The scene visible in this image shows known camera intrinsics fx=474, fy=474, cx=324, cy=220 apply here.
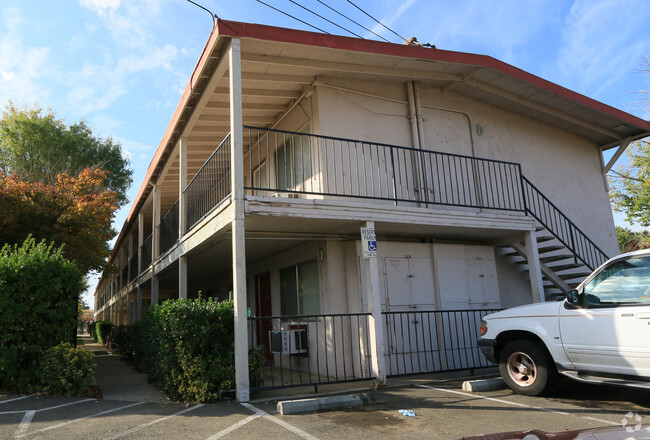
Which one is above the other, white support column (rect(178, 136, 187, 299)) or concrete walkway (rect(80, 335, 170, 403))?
white support column (rect(178, 136, 187, 299))

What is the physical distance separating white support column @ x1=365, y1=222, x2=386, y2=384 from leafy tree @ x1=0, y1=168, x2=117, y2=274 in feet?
26.7

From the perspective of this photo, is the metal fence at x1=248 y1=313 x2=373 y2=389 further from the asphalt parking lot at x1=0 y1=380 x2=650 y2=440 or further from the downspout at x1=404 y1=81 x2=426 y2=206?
the downspout at x1=404 y1=81 x2=426 y2=206

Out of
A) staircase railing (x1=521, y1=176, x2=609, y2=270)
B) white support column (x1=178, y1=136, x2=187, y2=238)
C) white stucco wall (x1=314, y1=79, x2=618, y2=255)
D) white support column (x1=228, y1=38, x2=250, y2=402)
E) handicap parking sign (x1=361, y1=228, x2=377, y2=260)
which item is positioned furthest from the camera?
staircase railing (x1=521, y1=176, x2=609, y2=270)

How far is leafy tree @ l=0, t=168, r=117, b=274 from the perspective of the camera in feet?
38.4

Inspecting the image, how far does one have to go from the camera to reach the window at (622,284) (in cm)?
534

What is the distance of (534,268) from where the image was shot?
9.50 metres

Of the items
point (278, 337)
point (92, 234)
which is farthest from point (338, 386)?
point (92, 234)

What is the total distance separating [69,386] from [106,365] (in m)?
6.33

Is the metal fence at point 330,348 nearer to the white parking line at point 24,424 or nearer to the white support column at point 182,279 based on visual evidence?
the white support column at point 182,279

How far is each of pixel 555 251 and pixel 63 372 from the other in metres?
10.8

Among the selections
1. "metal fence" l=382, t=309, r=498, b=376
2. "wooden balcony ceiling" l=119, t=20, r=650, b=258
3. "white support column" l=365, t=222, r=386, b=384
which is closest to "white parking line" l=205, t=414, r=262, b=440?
"white support column" l=365, t=222, r=386, b=384

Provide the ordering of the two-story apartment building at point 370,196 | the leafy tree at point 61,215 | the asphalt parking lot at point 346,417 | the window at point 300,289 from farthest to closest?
the leafy tree at point 61,215 → the window at point 300,289 → the two-story apartment building at point 370,196 → the asphalt parking lot at point 346,417

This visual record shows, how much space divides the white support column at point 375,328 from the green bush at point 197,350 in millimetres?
1896

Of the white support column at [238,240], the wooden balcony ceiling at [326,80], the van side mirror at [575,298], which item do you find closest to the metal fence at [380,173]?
the wooden balcony ceiling at [326,80]
